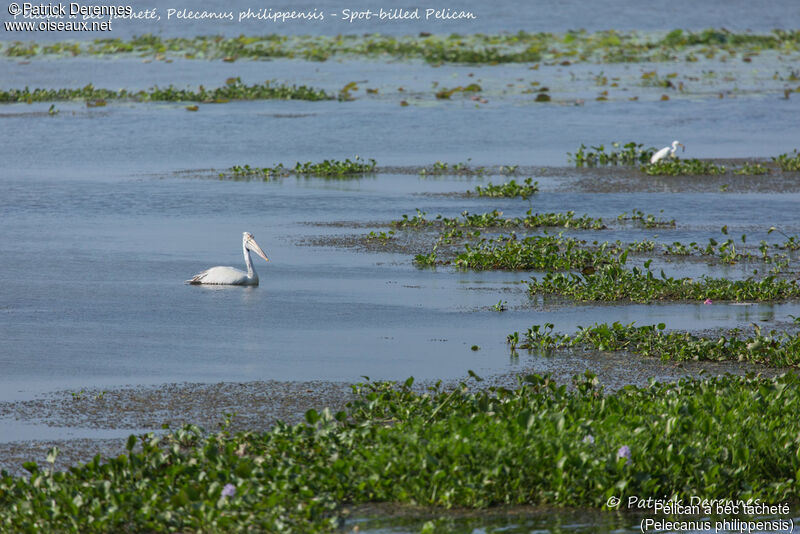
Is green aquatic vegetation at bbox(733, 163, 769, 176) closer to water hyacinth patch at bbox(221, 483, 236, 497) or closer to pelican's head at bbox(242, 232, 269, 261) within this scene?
pelican's head at bbox(242, 232, 269, 261)

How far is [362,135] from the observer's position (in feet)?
92.8

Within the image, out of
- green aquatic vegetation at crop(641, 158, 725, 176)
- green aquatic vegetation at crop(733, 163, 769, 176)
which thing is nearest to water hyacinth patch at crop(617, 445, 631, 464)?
green aquatic vegetation at crop(641, 158, 725, 176)

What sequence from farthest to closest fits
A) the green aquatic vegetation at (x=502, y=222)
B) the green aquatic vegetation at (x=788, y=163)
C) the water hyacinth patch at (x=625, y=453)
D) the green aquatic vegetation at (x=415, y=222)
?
the green aquatic vegetation at (x=788, y=163), the green aquatic vegetation at (x=415, y=222), the green aquatic vegetation at (x=502, y=222), the water hyacinth patch at (x=625, y=453)

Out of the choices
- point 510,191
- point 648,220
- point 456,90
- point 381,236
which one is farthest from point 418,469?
point 456,90

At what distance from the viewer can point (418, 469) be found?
6.60m

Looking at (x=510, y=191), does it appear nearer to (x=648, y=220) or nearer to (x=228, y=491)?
(x=648, y=220)

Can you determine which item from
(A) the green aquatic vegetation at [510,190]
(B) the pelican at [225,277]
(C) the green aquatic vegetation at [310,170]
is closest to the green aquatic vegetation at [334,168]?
(C) the green aquatic vegetation at [310,170]

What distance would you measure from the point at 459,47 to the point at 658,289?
136 feet

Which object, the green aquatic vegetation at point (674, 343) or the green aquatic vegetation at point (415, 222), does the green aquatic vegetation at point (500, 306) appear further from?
the green aquatic vegetation at point (415, 222)

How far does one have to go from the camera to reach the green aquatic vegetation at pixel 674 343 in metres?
9.55

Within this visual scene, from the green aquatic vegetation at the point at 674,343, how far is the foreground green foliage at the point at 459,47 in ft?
124

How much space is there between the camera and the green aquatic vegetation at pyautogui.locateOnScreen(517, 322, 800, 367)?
9555mm

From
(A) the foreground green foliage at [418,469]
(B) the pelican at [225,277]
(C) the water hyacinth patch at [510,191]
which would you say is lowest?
(A) the foreground green foliage at [418,469]

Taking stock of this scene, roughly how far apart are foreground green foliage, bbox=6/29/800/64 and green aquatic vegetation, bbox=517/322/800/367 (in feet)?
124
